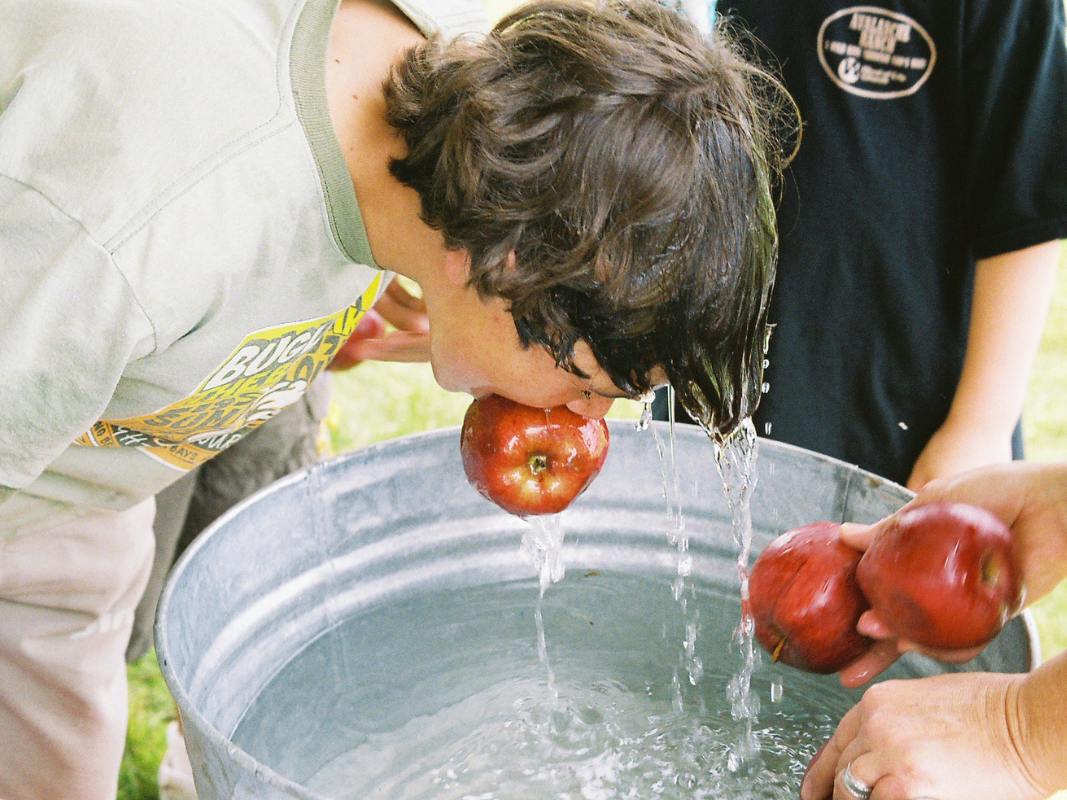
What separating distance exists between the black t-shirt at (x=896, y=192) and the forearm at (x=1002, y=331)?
0.12 ft

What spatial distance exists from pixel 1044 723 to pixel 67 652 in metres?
1.18

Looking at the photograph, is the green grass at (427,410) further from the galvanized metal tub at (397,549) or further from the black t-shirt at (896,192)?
the galvanized metal tub at (397,549)

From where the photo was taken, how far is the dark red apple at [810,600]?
3.52 ft

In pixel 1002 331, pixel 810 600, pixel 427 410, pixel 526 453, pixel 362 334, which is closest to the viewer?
pixel 810 600

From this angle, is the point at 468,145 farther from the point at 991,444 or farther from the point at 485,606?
the point at 991,444

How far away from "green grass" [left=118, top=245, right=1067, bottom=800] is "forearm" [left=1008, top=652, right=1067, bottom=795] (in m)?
1.41

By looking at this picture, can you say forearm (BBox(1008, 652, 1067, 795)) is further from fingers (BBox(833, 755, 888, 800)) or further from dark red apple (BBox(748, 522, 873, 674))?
dark red apple (BBox(748, 522, 873, 674))

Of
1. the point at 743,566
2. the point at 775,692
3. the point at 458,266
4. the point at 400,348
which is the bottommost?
the point at 775,692

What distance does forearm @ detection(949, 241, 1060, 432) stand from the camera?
1445 millimetres

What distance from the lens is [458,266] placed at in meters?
1.10

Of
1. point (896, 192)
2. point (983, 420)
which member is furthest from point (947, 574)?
point (896, 192)

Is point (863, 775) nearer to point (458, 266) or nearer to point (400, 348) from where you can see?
point (458, 266)

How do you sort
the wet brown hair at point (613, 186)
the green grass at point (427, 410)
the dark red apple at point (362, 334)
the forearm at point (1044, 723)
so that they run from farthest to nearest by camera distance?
the green grass at point (427, 410), the dark red apple at point (362, 334), the wet brown hair at point (613, 186), the forearm at point (1044, 723)

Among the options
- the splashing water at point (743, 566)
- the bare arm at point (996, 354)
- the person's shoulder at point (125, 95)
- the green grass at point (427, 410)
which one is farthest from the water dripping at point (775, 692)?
the green grass at point (427, 410)
